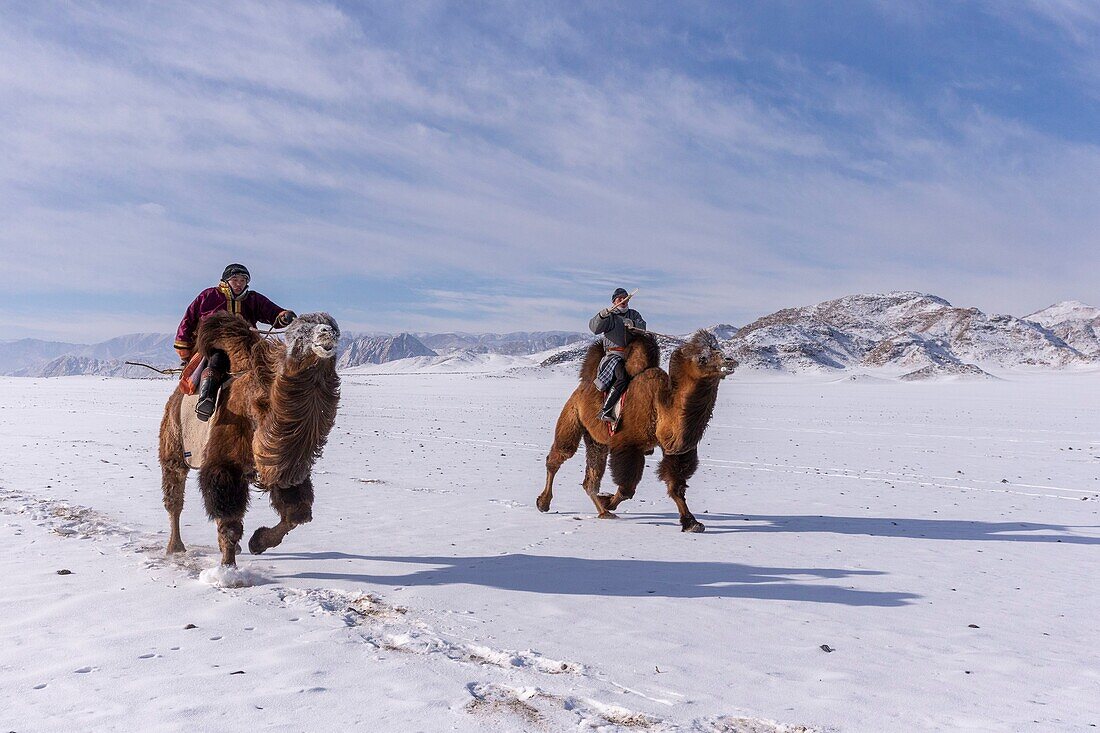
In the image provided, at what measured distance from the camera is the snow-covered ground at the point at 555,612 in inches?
133

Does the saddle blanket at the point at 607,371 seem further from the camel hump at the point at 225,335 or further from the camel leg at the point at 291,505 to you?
the camel hump at the point at 225,335

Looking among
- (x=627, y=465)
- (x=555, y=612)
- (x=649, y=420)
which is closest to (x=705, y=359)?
(x=649, y=420)

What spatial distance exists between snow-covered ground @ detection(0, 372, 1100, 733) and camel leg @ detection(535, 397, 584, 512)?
379 millimetres

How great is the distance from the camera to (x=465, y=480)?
1161 centimetres

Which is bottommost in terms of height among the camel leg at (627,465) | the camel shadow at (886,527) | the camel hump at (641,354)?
the camel shadow at (886,527)

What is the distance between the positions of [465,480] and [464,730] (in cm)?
857

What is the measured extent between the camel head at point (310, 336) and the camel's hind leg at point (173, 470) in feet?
6.50

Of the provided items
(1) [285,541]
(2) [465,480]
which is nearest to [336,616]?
(1) [285,541]

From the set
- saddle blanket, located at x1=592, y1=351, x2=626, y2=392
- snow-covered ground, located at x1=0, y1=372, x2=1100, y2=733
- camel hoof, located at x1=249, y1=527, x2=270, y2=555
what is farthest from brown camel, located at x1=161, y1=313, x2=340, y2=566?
saddle blanket, located at x1=592, y1=351, x2=626, y2=392

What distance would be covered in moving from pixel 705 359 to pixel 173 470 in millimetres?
5134

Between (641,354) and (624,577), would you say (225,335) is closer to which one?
(624,577)

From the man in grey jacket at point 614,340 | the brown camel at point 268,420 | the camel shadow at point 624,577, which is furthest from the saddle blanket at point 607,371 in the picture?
the brown camel at point 268,420

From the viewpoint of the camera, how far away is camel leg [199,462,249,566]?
5.52 m

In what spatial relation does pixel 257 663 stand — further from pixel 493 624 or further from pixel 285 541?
pixel 285 541
